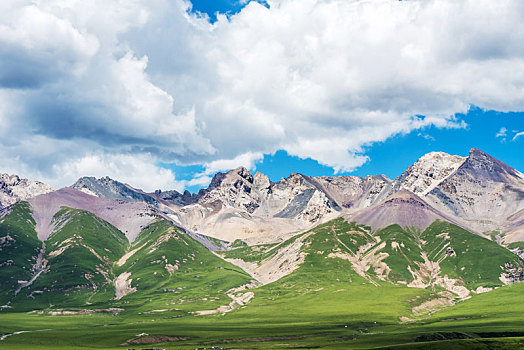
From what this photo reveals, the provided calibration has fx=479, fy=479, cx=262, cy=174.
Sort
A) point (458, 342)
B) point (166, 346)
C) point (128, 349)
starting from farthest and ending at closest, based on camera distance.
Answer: point (166, 346) → point (128, 349) → point (458, 342)

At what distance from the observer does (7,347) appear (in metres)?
186

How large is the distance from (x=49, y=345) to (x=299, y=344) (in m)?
104

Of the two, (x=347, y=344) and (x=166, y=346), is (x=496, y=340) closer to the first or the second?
(x=347, y=344)

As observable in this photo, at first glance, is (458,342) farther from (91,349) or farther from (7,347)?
(7,347)

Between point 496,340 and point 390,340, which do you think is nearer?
point 496,340

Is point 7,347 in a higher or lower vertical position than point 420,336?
higher

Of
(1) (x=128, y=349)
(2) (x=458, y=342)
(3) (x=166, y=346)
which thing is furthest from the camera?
(3) (x=166, y=346)

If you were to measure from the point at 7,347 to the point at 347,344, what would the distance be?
13147 centimetres

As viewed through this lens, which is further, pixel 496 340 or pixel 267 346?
pixel 267 346

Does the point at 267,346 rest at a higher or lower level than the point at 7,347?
lower

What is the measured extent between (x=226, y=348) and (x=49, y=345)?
7769 centimetres

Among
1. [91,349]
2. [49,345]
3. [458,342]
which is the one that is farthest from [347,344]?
[49,345]

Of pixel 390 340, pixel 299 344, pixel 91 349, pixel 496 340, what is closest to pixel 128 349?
pixel 91 349

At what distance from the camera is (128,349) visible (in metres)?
178
